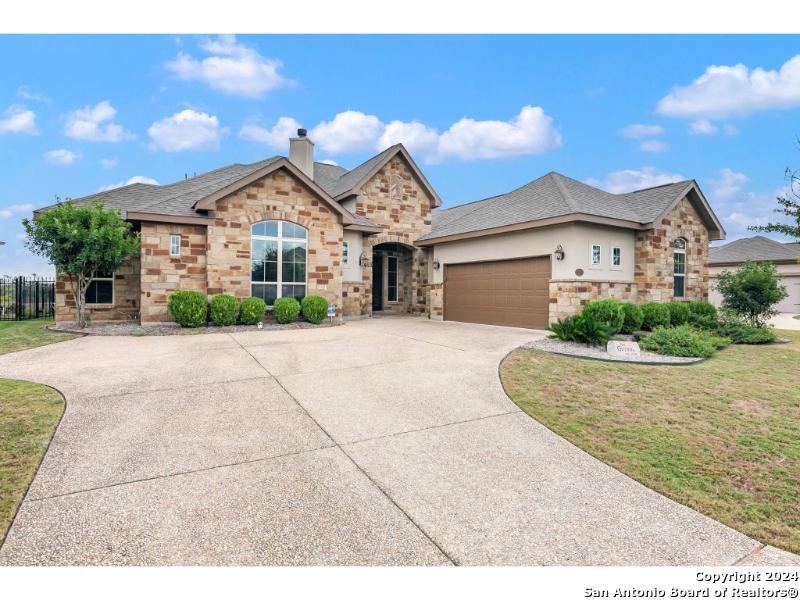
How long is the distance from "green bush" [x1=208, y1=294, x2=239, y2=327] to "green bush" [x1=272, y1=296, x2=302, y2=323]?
48.1 inches


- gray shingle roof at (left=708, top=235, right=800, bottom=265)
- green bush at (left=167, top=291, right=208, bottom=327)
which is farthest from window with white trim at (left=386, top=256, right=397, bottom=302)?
gray shingle roof at (left=708, top=235, right=800, bottom=265)

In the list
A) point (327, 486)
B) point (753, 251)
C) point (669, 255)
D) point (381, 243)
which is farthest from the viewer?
point (753, 251)

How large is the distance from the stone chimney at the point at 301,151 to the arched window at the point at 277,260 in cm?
612

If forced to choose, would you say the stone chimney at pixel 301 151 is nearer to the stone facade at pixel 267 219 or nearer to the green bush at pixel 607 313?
the stone facade at pixel 267 219

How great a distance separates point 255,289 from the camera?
43.0 feet

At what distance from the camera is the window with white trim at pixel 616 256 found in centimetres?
1346

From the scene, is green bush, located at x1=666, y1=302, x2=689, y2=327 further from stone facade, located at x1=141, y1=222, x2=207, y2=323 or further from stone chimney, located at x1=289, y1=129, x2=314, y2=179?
stone chimney, located at x1=289, y1=129, x2=314, y2=179

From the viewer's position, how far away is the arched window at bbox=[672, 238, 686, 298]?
49.7 feet

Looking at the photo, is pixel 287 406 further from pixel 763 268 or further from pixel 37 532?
pixel 763 268

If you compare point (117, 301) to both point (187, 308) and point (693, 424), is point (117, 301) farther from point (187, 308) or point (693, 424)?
point (693, 424)

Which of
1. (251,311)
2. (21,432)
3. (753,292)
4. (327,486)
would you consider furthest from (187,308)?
(753,292)

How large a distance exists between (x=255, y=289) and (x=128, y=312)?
4472 mm

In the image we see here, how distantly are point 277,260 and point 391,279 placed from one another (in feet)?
23.7

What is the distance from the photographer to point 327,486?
10.8 ft
